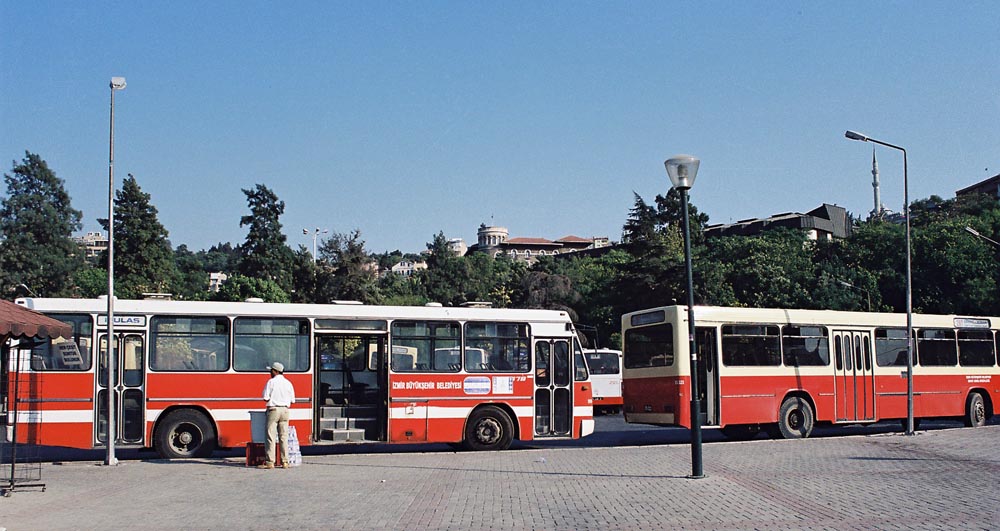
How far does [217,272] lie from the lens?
194 metres

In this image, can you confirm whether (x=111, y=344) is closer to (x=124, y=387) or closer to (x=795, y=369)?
(x=124, y=387)

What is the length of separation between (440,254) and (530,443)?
90.2m

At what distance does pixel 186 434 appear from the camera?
17562 millimetres

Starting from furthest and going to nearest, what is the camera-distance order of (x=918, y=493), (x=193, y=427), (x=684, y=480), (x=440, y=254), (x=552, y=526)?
(x=440, y=254) < (x=193, y=427) < (x=684, y=480) < (x=918, y=493) < (x=552, y=526)

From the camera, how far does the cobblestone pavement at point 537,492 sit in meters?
10.5

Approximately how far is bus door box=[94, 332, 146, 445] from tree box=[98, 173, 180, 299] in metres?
66.9

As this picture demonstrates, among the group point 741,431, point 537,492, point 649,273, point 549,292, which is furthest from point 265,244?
point 537,492

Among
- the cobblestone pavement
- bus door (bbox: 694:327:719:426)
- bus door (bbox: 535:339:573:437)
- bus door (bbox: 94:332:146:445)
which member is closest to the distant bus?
bus door (bbox: 694:327:719:426)

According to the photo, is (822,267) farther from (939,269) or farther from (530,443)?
(530,443)

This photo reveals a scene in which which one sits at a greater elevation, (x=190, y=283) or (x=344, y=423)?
(x=190, y=283)

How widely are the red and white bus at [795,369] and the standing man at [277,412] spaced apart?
334 inches

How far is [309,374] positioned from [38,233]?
2762 inches

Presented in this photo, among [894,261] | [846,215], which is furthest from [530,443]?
[846,215]

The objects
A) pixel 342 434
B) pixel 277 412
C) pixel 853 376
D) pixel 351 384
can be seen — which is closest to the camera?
pixel 277 412
